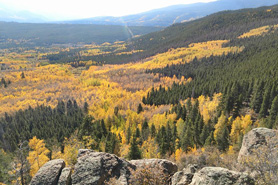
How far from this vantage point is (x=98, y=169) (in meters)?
21.7

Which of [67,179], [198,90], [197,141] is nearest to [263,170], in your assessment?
[67,179]

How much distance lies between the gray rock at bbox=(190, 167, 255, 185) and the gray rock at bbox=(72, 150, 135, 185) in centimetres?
981

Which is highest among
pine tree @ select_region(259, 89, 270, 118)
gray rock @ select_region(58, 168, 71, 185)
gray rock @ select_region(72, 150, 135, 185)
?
gray rock @ select_region(72, 150, 135, 185)

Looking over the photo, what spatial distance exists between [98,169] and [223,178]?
14.6 metres

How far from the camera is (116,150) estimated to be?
68.5 m

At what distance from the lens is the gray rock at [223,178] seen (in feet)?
51.2

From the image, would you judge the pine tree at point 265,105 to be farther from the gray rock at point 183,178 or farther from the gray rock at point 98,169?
the gray rock at point 98,169

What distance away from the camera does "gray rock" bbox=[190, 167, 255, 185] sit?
615 inches

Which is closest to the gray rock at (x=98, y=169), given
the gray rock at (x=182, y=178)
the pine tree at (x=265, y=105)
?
the gray rock at (x=182, y=178)

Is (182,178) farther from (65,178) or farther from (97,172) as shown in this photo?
(65,178)

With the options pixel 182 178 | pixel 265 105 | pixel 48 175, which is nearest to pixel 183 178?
pixel 182 178

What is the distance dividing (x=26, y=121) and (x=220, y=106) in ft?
473

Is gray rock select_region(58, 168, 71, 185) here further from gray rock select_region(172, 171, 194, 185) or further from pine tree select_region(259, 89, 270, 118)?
pine tree select_region(259, 89, 270, 118)

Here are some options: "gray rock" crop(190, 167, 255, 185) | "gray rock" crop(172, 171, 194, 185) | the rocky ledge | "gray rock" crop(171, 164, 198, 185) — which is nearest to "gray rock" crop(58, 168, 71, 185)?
the rocky ledge
